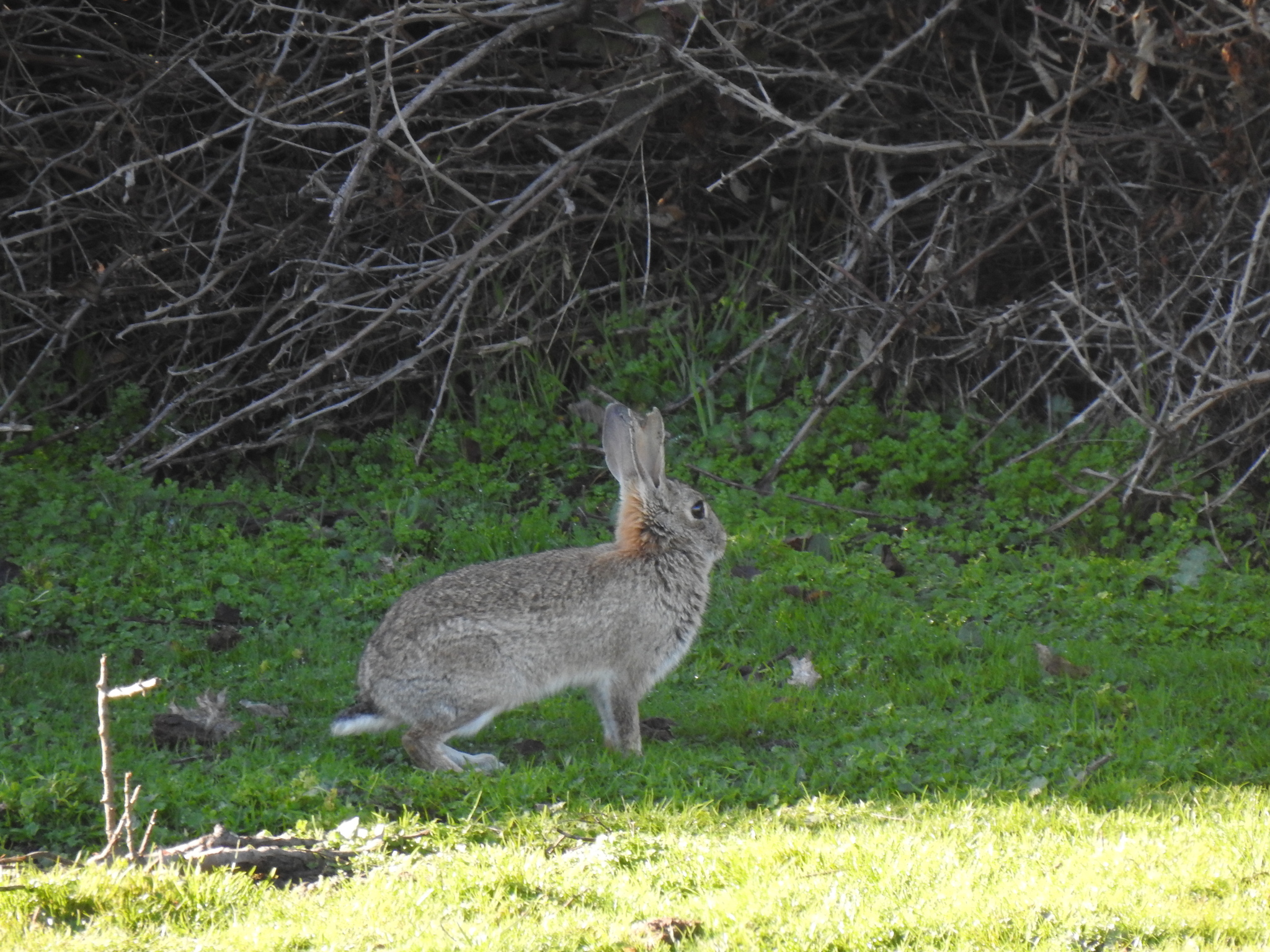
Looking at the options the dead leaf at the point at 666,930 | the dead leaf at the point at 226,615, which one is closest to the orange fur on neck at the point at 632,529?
the dead leaf at the point at 226,615

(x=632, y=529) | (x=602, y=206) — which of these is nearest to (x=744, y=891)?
(x=632, y=529)

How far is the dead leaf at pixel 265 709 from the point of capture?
6176 mm

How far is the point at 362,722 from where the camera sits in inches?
223

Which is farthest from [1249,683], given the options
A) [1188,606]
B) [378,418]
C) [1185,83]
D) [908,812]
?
[378,418]

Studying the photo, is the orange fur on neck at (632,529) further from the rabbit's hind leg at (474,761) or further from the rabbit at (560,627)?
the rabbit's hind leg at (474,761)

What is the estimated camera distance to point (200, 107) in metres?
10.3

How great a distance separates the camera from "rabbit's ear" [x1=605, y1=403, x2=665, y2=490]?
6523 millimetres

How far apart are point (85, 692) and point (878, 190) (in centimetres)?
599

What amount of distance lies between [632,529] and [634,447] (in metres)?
0.35

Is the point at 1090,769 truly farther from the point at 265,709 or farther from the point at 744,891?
the point at 265,709

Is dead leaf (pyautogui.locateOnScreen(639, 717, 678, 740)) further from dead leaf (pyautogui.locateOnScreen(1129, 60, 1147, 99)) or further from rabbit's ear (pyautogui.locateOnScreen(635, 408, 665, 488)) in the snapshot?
dead leaf (pyautogui.locateOnScreen(1129, 60, 1147, 99))

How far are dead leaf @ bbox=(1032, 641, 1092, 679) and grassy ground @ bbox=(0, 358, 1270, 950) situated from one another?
0.06 meters

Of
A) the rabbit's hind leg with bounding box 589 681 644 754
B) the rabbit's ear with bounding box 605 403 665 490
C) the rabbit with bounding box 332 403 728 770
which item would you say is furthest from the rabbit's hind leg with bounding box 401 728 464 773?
the rabbit's ear with bounding box 605 403 665 490

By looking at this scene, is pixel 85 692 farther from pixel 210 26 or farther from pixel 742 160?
pixel 742 160
